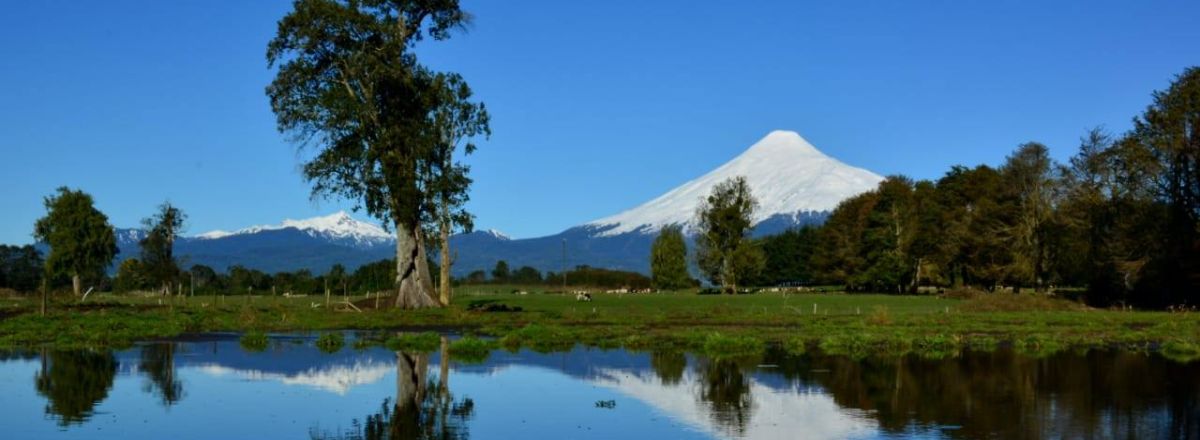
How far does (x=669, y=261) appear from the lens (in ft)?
512

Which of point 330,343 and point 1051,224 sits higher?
point 1051,224

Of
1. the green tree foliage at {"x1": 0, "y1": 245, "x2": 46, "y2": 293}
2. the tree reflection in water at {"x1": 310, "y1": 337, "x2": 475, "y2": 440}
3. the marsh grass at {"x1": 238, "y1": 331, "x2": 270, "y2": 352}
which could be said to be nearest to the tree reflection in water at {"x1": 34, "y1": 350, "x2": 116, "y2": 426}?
the marsh grass at {"x1": 238, "y1": 331, "x2": 270, "y2": 352}

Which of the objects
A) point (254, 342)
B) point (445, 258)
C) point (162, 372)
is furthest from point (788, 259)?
point (162, 372)

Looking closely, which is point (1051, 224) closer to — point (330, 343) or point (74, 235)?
point (330, 343)

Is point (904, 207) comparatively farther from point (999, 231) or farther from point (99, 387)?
point (99, 387)

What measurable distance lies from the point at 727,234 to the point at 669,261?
62.0 feet

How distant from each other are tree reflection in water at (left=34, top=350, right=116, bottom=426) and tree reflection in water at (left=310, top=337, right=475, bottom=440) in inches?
223

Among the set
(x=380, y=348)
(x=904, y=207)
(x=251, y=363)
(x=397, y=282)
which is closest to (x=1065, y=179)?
(x=904, y=207)

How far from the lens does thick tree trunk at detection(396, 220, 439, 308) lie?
6850 centimetres

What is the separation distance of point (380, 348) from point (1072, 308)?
171ft

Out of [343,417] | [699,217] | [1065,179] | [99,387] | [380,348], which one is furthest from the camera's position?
[699,217]

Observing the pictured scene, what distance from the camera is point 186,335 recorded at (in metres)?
47.9

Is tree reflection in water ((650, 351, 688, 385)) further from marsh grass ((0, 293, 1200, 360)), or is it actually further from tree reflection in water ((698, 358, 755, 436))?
Result: marsh grass ((0, 293, 1200, 360))

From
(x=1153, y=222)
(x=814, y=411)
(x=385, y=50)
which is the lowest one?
(x=814, y=411)
